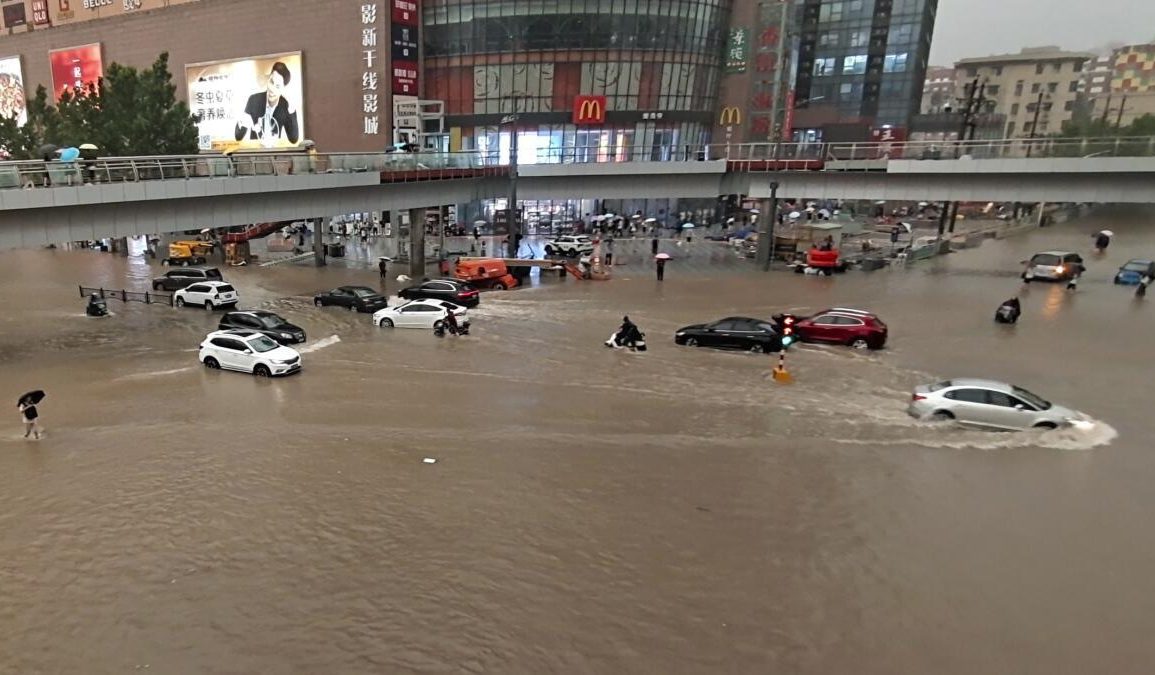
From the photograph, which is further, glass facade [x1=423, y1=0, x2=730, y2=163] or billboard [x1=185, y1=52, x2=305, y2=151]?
billboard [x1=185, y1=52, x2=305, y2=151]

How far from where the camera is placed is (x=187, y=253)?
46.7 meters

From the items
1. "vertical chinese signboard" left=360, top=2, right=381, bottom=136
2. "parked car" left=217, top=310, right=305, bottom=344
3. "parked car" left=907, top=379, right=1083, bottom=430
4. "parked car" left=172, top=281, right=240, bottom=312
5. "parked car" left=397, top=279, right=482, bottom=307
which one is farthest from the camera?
"vertical chinese signboard" left=360, top=2, right=381, bottom=136

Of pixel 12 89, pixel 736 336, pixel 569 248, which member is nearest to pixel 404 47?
pixel 569 248

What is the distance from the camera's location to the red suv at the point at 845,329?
2261cm

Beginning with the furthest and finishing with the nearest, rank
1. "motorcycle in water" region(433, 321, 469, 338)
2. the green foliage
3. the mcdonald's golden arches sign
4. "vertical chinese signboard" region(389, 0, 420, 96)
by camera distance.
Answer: the mcdonald's golden arches sign → "vertical chinese signboard" region(389, 0, 420, 96) → the green foliage → "motorcycle in water" region(433, 321, 469, 338)

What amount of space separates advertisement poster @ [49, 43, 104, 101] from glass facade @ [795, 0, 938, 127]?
8418 centimetres

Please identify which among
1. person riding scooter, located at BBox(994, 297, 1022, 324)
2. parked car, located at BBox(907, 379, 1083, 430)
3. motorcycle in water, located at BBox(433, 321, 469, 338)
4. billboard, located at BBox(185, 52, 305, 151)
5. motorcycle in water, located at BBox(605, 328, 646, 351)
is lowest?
motorcycle in water, located at BBox(433, 321, 469, 338)

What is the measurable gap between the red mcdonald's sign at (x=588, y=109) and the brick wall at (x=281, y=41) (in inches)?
637

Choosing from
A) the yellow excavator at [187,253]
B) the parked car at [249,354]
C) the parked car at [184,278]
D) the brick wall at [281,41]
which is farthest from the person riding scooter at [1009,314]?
the brick wall at [281,41]

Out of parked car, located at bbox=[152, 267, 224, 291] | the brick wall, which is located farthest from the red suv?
the brick wall

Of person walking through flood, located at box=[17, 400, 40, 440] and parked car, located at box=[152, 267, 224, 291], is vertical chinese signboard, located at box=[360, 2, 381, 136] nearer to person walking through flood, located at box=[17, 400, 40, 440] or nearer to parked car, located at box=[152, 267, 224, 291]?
parked car, located at box=[152, 267, 224, 291]

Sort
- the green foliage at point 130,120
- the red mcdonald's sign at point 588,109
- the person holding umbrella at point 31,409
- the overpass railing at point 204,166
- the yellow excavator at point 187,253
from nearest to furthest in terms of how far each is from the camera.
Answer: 1. the person holding umbrella at point 31,409
2. the overpass railing at point 204,166
3. the green foliage at point 130,120
4. the yellow excavator at point 187,253
5. the red mcdonald's sign at point 588,109

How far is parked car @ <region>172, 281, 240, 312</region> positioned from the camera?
103ft

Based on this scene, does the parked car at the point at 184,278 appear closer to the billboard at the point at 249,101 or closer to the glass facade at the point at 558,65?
the glass facade at the point at 558,65
